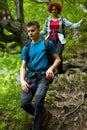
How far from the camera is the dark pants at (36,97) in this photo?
5.46m

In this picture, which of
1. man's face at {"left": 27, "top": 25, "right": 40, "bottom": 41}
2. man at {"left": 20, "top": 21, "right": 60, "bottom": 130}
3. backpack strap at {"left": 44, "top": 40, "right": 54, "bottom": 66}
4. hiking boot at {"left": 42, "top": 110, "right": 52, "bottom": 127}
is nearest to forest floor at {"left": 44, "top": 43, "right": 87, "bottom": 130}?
hiking boot at {"left": 42, "top": 110, "right": 52, "bottom": 127}

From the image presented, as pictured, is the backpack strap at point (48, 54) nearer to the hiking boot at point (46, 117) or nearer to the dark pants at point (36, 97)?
the dark pants at point (36, 97)

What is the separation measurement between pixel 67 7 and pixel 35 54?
7.01 metres

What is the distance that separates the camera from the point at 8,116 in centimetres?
697

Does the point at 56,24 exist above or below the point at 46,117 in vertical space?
above

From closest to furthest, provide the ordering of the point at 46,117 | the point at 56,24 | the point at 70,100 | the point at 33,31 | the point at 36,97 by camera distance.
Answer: the point at 36,97, the point at 33,31, the point at 46,117, the point at 70,100, the point at 56,24

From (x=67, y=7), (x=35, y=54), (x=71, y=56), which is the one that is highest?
(x=35, y=54)

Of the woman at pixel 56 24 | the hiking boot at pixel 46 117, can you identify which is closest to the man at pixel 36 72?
the hiking boot at pixel 46 117

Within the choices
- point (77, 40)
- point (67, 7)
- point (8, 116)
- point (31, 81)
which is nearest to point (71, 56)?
point (77, 40)

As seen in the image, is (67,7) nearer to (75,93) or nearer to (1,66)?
(1,66)

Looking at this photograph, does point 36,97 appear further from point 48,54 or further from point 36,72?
point 48,54

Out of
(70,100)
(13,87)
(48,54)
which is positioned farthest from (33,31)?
(70,100)

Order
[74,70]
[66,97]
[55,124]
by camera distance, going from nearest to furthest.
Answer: [55,124]
[66,97]
[74,70]

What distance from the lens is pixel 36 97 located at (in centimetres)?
544
